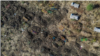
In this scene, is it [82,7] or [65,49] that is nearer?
[82,7]

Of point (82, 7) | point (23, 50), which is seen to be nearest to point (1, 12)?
point (23, 50)

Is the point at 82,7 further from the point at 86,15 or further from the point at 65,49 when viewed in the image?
the point at 65,49

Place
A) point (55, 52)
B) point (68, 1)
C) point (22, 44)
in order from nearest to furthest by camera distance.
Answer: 1. point (68, 1)
2. point (55, 52)
3. point (22, 44)

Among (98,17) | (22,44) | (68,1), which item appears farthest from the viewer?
(22,44)

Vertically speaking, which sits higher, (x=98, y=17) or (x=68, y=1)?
(x=68, y=1)

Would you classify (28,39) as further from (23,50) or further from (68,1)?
(68,1)

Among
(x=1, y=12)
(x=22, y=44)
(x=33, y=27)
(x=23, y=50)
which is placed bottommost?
(x=23, y=50)
